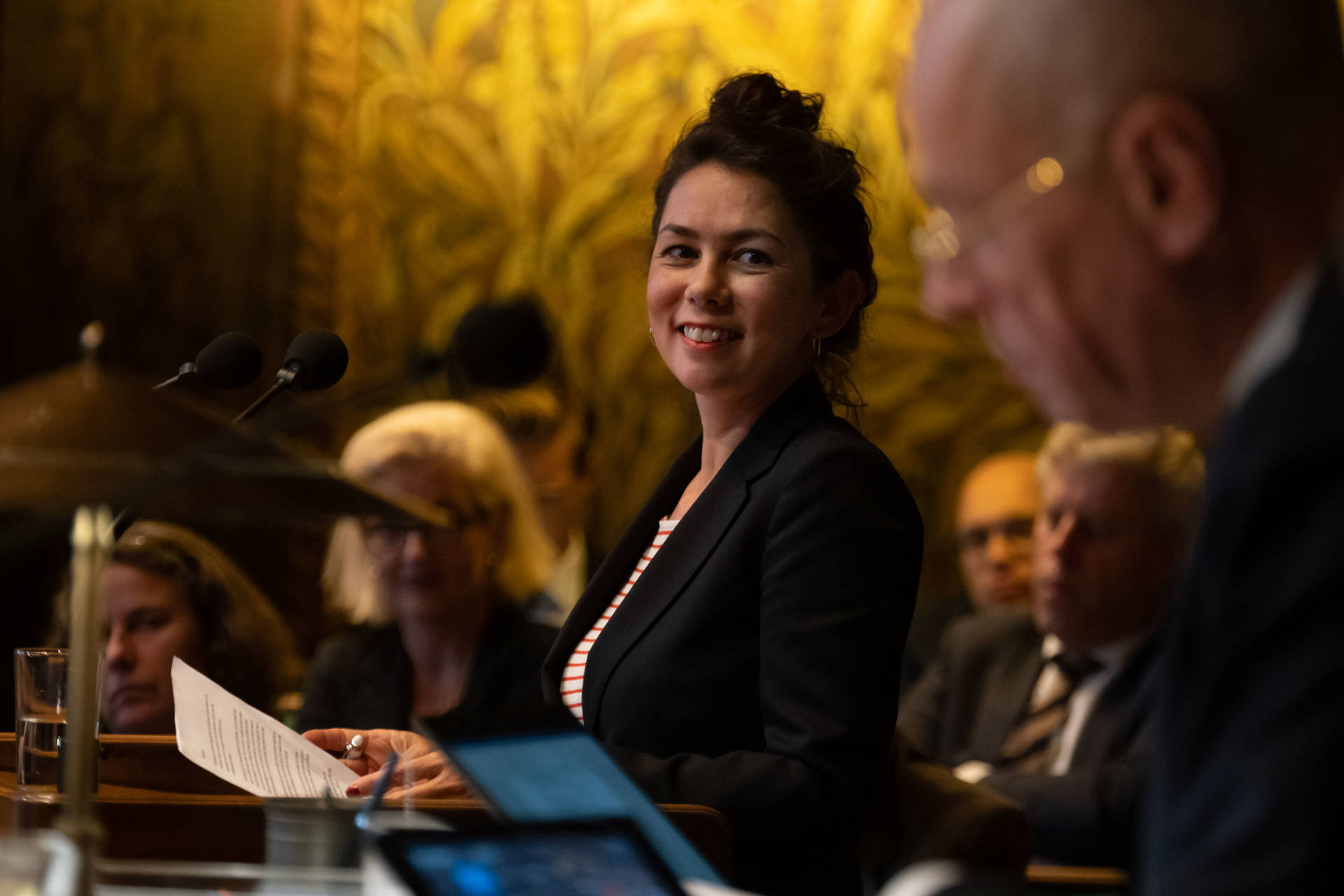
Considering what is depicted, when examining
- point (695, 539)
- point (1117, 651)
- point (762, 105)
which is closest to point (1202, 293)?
point (695, 539)

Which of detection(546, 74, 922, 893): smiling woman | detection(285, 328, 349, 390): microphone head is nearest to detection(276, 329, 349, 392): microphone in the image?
detection(285, 328, 349, 390): microphone head

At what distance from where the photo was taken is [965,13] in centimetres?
99

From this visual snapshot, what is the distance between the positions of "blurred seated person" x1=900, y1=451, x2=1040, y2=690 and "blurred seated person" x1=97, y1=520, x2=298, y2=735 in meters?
2.03

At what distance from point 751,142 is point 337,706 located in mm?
1741

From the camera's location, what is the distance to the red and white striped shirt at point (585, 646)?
195 cm

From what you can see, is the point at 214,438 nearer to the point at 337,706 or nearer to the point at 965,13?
the point at 965,13

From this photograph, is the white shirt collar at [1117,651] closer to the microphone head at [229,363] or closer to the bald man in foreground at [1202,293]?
the microphone head at [229,363]

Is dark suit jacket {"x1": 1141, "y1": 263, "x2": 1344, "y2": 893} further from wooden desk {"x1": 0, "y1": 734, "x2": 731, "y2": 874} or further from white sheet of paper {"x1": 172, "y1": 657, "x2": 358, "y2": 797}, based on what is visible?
white sheet of paper {"x1": 172, "y1": 657, "x2": 358, "y2": 797}

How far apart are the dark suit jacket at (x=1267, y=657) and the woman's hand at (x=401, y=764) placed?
0.93 metres

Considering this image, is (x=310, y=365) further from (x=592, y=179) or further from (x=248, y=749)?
(x=592, y=179)

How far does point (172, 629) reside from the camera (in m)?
2.98

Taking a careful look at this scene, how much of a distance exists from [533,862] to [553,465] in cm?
328

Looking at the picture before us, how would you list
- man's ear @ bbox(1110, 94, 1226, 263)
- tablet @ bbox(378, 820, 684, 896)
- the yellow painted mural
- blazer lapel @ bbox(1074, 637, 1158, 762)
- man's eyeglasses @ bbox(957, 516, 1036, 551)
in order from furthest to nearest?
the yellow painted mural → man's eyeglasses @ bbox(957, 516, 1036, 551) → blazer lapel @ bbox(1074, 637, 1158, 762) → tablet @ bbox(378, 820, 684, 896) → man's ear @ bbox(1110, 94, 1226, 263)

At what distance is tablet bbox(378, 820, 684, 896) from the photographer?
39.4 inches
